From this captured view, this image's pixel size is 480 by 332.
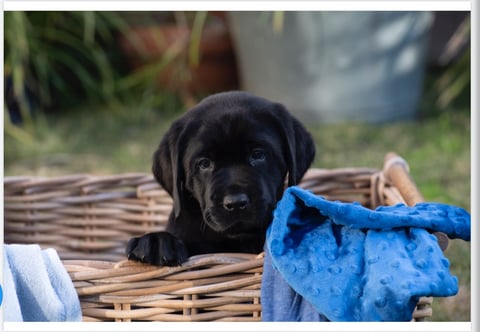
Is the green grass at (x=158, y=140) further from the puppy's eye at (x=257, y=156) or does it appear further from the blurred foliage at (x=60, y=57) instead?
the puppy's eye at (x=257, y=156)

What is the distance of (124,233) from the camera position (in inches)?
120

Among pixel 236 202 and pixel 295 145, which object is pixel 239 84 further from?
pixel 236 202

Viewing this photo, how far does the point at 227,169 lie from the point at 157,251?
12.6 inches

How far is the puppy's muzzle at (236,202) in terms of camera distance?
203 cm

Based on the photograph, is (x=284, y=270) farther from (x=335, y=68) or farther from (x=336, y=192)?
(x=335, y=68)

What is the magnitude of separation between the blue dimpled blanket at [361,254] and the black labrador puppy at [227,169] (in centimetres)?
20

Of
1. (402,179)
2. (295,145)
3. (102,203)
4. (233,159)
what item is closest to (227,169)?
(233,159)

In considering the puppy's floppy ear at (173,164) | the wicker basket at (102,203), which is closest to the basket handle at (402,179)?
the wicker basket at (102,203)

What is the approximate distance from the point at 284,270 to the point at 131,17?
4200 mm

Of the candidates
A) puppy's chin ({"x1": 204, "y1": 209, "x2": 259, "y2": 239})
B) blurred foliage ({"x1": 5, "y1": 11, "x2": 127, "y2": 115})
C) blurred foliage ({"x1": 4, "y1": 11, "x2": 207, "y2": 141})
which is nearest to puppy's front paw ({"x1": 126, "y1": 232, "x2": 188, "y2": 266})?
puppy's chin ({"x1": 204, "y1": 209, "x2": 259, "y2": 239})

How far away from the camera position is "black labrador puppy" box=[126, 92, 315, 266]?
2.06m

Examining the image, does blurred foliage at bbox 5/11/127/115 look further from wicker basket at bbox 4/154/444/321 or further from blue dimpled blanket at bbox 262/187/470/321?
blue dimpled blanket at bbox 262/187/470/321

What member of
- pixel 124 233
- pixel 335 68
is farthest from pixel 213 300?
pixel 335 68

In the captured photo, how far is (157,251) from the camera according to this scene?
76.7 inches
